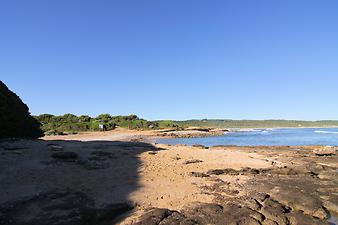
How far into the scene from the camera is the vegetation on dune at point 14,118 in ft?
66.3

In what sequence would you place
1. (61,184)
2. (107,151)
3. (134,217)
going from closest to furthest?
(134,217) → (61,184) → (107,151)

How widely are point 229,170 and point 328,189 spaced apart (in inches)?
166

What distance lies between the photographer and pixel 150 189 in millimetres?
12164

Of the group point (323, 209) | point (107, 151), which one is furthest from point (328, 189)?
point (107, 151)

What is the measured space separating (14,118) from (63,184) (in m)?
11.1

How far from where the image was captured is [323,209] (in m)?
11.1

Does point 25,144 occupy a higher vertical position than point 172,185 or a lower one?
higher

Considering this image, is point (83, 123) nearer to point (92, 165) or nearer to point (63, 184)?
point (92, 165)

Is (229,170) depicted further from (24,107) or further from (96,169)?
(24,107)

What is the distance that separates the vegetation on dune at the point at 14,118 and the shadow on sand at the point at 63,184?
9.58 feet

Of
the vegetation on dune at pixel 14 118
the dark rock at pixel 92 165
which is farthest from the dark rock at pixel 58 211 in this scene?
the vegetation on dune at pixel 14 118

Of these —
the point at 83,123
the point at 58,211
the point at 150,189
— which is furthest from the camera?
the point at 83,123

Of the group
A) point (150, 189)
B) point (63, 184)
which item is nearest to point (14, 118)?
point (63, 184)

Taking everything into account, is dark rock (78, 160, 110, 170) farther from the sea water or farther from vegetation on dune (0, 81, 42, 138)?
the sea water
